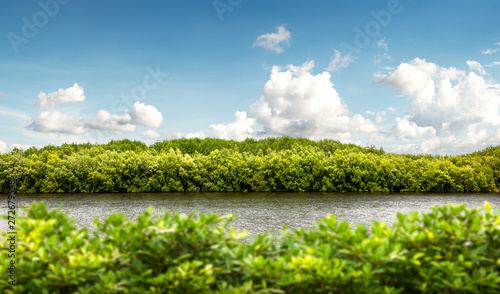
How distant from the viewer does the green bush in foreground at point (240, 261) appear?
319 cm

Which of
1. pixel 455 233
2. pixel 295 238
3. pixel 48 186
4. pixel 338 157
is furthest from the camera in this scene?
pixel 338 157

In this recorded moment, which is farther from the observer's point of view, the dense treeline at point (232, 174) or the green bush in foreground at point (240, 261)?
the dense treeline at point (232, 174)

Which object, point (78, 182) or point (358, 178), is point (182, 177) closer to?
point (78, 182)

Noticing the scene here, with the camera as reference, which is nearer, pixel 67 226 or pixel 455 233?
pixel 455 233

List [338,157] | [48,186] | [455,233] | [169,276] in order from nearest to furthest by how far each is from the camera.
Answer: [169,276] < [455,233] < [48,186] < [338,157]

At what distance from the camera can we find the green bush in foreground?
3.19 m

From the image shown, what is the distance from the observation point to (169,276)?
3.19 metres

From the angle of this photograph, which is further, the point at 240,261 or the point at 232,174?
the point at 232,174

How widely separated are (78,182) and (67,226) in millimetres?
83669

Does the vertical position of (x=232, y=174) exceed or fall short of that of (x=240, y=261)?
it exceeds it

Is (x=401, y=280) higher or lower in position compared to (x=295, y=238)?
lower

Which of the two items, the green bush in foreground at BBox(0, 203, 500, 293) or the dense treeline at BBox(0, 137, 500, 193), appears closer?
the green bush in foreground at BBox(0, 203, 500, 293)

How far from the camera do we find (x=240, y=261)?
3369mm

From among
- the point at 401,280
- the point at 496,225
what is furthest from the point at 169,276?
the point at 496,225
